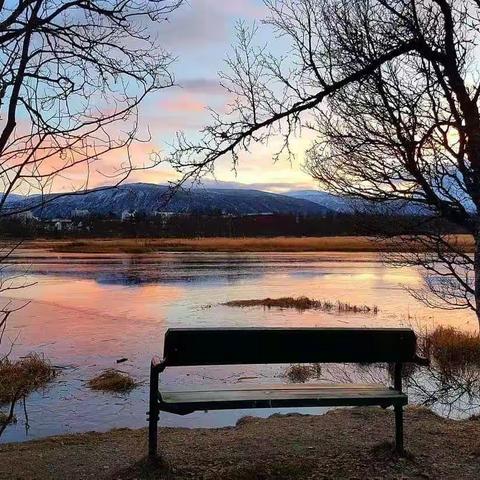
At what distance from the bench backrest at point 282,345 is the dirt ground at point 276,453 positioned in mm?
834

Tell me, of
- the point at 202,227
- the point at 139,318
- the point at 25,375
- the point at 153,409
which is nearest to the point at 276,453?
the point at 153,409

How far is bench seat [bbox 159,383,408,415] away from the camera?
15.1ft

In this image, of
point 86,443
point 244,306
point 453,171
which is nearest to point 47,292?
point 244,306

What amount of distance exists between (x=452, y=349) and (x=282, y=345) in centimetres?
999

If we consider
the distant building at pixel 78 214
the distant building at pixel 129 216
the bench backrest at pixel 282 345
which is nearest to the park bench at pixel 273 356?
the bench backrest at pixel 282 345

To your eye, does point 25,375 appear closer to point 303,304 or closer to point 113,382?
point 113,382

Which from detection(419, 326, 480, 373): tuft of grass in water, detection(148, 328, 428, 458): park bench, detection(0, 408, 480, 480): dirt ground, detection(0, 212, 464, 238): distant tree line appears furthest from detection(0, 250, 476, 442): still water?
detection(0, 212, 464, 238): distant tree line

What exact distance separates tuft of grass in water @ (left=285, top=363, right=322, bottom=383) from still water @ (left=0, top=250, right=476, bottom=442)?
0.24 m

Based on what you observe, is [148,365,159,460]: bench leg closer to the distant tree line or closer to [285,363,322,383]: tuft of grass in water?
[285,363,322,383]: tuft of grass in water

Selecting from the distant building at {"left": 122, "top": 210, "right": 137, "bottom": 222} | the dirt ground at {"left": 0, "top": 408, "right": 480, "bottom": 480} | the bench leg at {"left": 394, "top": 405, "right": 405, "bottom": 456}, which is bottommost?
the dirt ground at {"left": 0, "top": 408, "right": 480, "bottom": 480}

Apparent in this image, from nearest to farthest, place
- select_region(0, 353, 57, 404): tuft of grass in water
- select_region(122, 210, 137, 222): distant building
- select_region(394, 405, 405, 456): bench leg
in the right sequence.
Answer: select_region(394, 405, 405, 456): bench leg, select_region(0, 353, 57, 404): tuft of grass in water, select_region(122, 210, 137, 222): distant building

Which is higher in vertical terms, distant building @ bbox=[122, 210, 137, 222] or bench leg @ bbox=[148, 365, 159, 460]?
distant building @ bbox=[122, 210, 137, 222]

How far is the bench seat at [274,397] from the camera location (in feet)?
15.1

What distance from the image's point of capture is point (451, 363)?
13.2 meters
